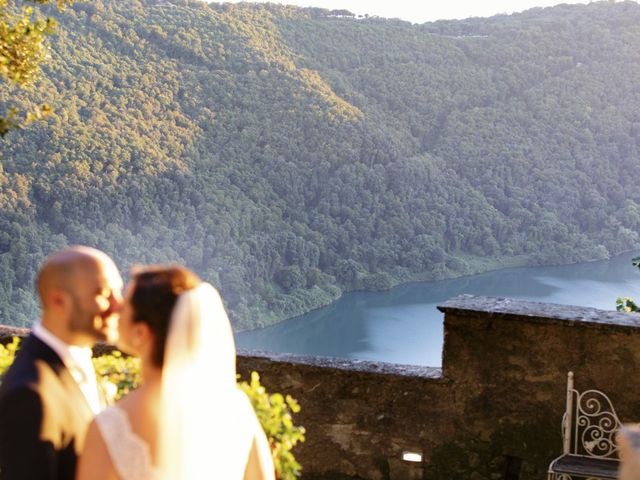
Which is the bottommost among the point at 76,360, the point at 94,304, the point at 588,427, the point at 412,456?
the point at 412,456

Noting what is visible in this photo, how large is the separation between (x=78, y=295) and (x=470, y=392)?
8.04ft

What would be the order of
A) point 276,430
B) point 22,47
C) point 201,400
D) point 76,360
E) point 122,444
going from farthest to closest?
1. point 22,47
2. point 276,430
3. point 76,360
4. point 201,400
5. point 122,444

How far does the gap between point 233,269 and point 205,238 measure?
204 cm

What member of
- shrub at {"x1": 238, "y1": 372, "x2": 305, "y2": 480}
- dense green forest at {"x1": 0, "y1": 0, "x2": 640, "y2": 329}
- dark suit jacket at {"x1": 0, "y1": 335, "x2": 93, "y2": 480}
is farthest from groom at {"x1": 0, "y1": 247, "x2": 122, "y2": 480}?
dense green forest at {"x1": 0, "y1": 0, "x2": 640, "y2": 329}

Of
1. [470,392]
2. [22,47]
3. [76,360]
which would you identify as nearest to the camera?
[76,360]

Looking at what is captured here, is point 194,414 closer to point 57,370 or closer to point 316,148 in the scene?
point 57,370

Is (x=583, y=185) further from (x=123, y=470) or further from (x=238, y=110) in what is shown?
(x=123, y=470)

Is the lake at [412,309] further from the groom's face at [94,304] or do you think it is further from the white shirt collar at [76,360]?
the groom's face at [94,304]

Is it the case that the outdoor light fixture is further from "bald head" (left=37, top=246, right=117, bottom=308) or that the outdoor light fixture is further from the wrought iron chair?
"bald head" (left=37, top=246, right=117, bottom=308)

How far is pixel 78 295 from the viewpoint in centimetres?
181

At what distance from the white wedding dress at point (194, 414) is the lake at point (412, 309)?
1730cm

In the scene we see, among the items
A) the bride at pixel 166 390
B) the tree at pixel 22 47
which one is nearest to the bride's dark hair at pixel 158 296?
the bride at pixel 166 390


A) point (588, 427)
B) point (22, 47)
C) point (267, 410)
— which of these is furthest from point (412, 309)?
point (267, 410)

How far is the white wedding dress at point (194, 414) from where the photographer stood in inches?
65.3
